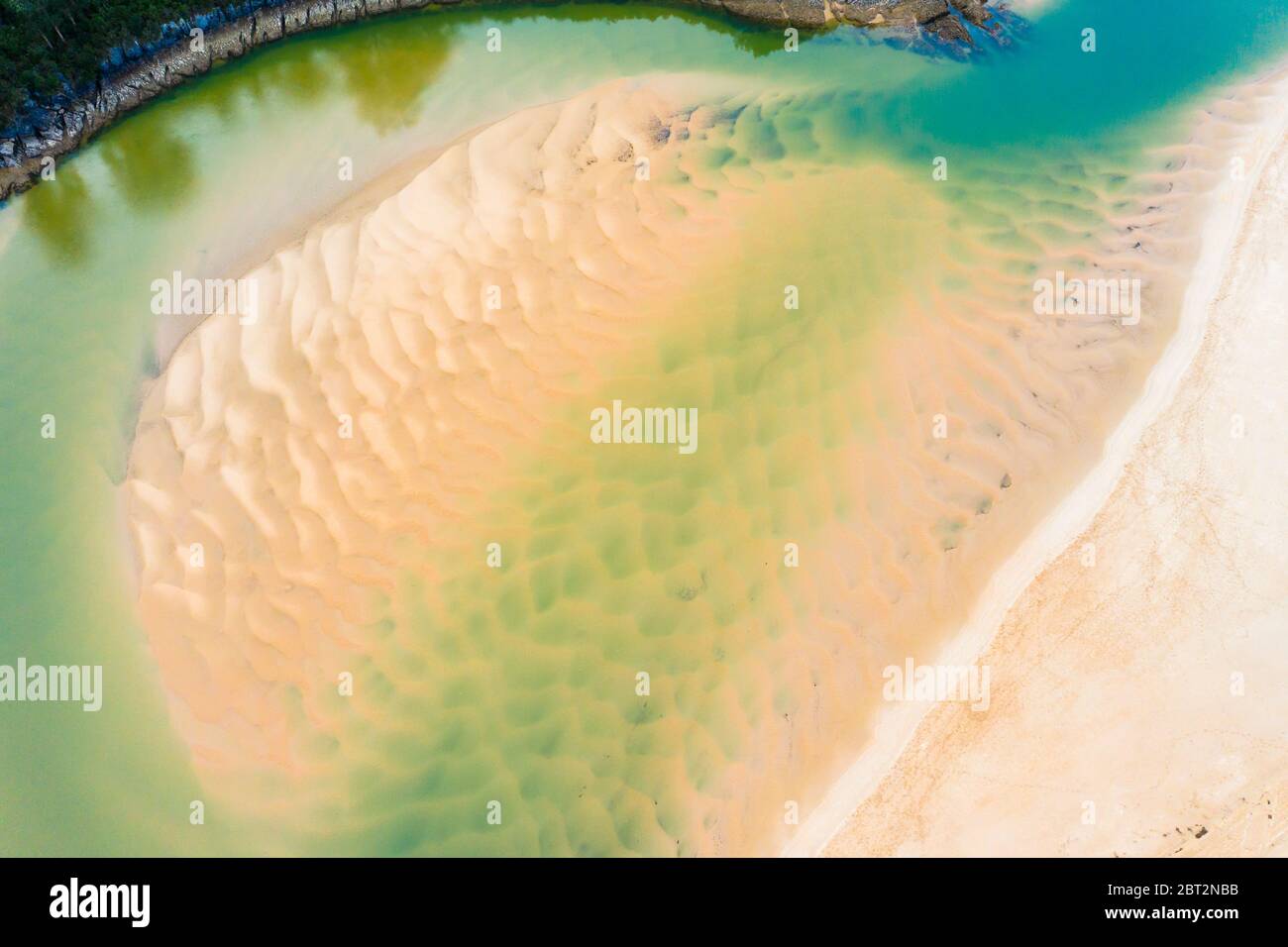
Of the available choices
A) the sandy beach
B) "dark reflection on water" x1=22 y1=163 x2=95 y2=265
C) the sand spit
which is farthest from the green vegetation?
the sand spit

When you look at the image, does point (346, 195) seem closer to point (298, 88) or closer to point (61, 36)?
point (298, 88)

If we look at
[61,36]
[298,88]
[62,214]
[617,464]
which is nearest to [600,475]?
[617,464]

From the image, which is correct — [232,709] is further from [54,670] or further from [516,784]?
[516,784]

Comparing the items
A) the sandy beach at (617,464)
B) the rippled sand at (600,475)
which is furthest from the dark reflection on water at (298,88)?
the rippled sand at (600,475)

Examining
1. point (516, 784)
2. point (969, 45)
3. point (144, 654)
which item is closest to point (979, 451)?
point (516, 784)
